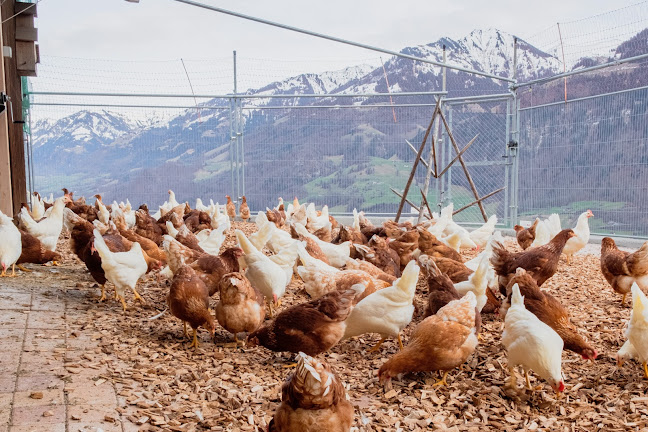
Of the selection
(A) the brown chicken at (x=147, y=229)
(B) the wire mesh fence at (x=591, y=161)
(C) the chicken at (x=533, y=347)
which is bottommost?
(C) the chicken at (x=533, y=347)

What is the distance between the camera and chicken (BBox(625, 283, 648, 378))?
3492 millimetres

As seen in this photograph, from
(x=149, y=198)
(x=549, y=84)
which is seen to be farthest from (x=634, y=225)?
(x=149, y=198)

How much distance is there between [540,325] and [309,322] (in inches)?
58.6

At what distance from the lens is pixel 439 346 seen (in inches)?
137

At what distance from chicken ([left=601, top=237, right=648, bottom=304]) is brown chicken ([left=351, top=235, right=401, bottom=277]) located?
2.09m

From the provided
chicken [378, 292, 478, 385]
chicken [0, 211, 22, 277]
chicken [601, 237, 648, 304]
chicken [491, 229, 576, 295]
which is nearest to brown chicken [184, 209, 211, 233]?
chicken [0, 211, 22, 277]

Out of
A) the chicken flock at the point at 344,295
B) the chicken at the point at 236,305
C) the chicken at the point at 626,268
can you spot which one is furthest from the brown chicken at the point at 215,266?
the chicken at the point at 626,268

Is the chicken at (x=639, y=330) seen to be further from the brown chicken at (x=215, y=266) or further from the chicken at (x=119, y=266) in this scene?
the chicken at (x=119, y=266)

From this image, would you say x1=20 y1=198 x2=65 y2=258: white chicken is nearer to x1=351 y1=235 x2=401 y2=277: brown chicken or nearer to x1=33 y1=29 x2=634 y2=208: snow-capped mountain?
x1=351 y1=235 x2=401 y2=277: brown chicken

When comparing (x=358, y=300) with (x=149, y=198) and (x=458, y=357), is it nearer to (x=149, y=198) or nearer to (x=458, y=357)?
(x=458, y=357)

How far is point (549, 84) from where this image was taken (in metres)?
10.1

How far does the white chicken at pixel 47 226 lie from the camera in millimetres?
6801

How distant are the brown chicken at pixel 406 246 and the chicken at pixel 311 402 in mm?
4113

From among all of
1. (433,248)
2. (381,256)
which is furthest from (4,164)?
(433,248)
